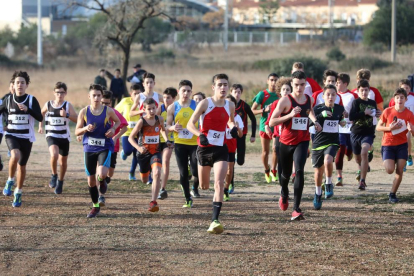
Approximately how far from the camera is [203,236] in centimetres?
Answer: 823

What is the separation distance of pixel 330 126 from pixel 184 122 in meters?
2.23

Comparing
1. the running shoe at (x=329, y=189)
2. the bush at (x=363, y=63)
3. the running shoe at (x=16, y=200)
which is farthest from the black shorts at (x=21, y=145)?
the bush at (x=363, y=63)

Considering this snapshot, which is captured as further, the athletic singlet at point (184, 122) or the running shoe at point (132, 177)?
the running shoe at point (132, 177)

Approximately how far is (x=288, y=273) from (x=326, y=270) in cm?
40

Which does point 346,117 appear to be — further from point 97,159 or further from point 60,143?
point 60,143

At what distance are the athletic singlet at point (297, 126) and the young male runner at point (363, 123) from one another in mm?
2349

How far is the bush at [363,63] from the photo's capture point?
129 ft

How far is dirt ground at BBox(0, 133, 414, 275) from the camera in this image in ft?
22.5

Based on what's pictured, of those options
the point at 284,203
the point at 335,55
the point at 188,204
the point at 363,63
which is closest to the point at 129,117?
the point at 188,204

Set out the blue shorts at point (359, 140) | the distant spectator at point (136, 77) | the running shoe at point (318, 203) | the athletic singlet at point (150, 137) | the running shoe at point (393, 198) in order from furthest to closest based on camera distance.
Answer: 1. the distant spectator at point (136, 77)
2. the blue shorts at point (359, 140)
3. the running shoe at point (393, 198)
4. the running shoe at point (318, 203)
5. the athletic singlet at point (150, 137)

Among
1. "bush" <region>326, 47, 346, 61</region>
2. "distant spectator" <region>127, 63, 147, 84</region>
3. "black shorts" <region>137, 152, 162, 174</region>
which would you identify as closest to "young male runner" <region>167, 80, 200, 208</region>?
"black shorts" <region>137, 152, 162, 174</region>

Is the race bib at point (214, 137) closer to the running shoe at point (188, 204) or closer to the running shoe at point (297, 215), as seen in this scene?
the running shoe at point (297, 215)

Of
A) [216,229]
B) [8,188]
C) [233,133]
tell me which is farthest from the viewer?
[8,188]

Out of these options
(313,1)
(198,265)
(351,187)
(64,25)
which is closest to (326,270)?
(198,265)
